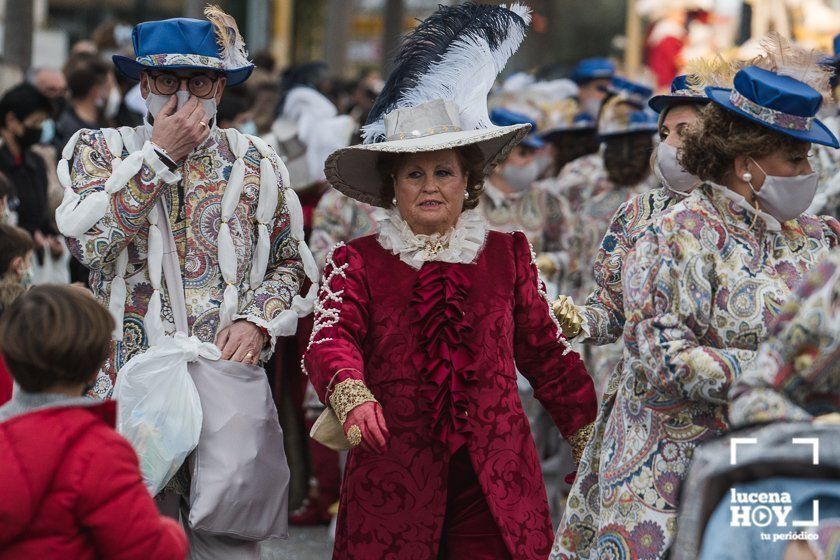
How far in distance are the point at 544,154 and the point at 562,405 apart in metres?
6.75

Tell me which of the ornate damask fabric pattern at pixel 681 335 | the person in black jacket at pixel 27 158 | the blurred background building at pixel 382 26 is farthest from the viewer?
the blurred background building at pixel 382 26

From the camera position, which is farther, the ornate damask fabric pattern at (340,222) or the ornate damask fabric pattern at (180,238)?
the ornate damask fabric pattern at (340,222)

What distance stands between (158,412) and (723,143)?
200 cm

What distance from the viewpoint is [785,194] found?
15.2 ft

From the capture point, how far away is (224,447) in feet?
Answer: 16.8

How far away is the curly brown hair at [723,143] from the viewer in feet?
15.3

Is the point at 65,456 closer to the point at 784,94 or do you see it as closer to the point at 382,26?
the point at 784,94

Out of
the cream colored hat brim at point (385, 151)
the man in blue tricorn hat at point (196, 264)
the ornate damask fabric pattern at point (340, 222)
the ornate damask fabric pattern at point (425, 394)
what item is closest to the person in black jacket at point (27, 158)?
the ornate damask fabric pattern at point (340, 222)

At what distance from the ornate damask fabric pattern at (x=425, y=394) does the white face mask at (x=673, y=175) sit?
3.46 feet

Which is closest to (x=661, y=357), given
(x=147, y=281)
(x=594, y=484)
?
(x=594, y=484)

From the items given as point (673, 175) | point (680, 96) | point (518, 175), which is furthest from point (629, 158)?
point (673, 175)

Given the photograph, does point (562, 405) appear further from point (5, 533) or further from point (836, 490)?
point (5, 533)

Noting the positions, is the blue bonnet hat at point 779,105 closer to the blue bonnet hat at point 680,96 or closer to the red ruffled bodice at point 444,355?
the red ruffled bodice at point 444,355

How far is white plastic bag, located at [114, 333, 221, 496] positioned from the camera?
500cm
